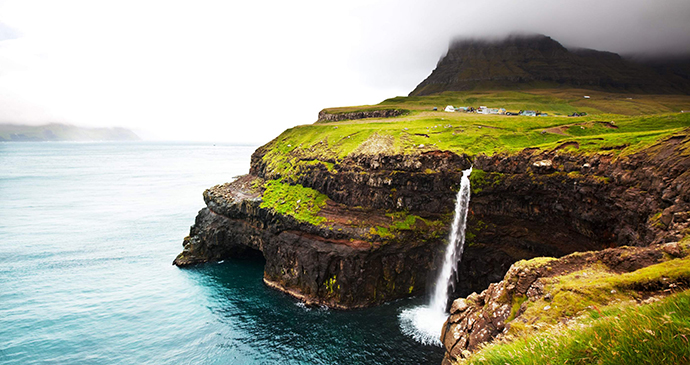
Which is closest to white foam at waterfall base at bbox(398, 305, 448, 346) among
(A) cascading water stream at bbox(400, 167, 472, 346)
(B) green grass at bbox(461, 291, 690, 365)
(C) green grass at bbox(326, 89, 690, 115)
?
(A) cascading water stream at bbox(400, 167, 472, 346)

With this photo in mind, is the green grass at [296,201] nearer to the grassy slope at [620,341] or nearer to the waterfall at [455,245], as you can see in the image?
the waterfall at [455,245]

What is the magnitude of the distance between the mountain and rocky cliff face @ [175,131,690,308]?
111495mm

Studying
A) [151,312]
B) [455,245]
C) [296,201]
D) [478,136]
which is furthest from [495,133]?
[151,312]

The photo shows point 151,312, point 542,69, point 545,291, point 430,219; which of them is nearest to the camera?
point 545,291

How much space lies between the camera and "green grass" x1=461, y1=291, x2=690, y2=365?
15.3ft

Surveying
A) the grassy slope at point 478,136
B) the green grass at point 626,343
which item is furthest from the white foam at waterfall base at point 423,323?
the green grass at point 626,343

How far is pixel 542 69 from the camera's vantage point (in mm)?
136625

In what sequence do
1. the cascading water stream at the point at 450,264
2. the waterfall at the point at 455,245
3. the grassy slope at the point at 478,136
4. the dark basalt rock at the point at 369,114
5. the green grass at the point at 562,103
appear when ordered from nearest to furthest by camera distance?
the grassy slope at the point at 478,136 → the cascading water stream at the point at 450,264 → the waterfall at the point at 455,245 → the green grass at the point at 562,103 → the dark basalt rock at the point at 369,114

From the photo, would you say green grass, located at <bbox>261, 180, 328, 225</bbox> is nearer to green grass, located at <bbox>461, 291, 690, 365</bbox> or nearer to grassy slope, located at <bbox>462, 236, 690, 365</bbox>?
grassy slope, located at <bbox>462, 236, 690, 365</bbox>

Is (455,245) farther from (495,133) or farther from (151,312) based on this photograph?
(151,312)

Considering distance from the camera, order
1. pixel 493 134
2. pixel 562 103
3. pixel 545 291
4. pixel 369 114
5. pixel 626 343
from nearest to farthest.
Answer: pixel 626 343, pixel 545 291, pixel 493 134, pixel 369 114, pixel 562 103

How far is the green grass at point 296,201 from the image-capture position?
46094 mm

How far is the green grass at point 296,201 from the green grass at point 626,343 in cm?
3889

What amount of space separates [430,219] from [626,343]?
39772mm
